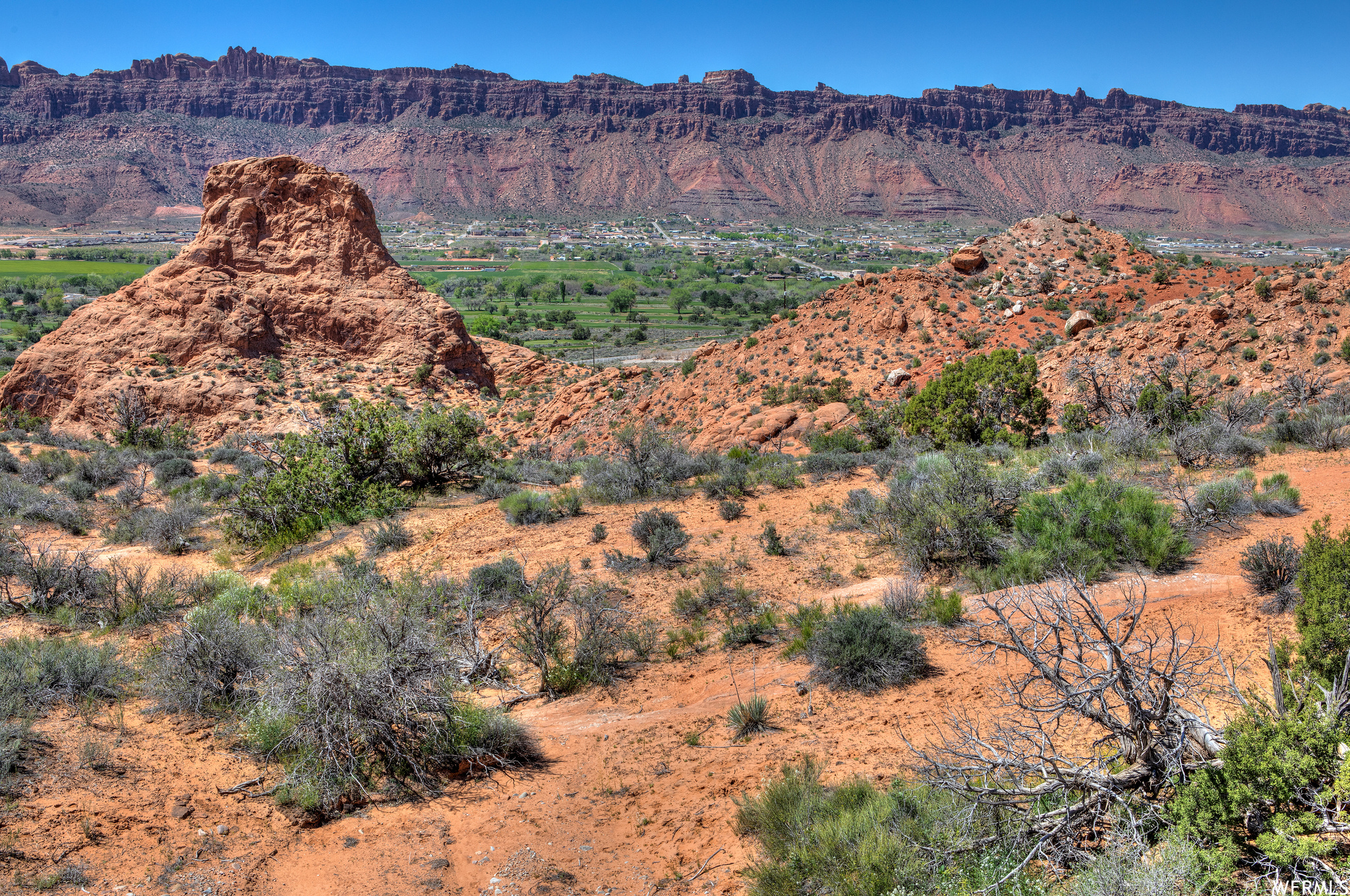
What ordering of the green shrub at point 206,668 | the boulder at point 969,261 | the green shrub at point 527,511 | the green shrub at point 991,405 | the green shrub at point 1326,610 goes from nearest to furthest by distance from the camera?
1. the green shrub at point 1326,610
2. the green shrub at point 206,668
3. the green shrub at point 527,511
4. the green shrub at point 991,405
5. the boulder at point 969,261

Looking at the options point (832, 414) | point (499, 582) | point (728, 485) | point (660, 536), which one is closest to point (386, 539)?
point (499, 582)

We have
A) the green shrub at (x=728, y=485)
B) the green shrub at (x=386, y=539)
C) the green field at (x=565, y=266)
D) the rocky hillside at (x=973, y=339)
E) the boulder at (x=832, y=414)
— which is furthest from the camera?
the green field at (x=565, y=266)

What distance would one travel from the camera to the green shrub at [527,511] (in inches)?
469

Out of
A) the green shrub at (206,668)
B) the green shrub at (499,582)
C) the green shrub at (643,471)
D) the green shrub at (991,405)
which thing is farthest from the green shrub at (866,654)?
the green shrub at (991,405)

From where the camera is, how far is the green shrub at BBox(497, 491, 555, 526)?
1191 centimetres

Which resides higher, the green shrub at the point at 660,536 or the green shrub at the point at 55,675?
the green shrub at the point at 660,536

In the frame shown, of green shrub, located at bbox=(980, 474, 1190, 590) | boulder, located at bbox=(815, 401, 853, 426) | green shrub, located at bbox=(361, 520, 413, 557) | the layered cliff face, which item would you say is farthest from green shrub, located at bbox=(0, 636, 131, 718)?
the layered cliff face

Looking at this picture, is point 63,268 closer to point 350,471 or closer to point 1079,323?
point 350,471

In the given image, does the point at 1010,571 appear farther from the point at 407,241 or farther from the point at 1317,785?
the point at 407,241

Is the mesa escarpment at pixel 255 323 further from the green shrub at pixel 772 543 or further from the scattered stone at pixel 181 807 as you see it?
the scattered stone at pixel 181 807

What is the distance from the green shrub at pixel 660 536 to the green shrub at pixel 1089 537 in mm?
3889

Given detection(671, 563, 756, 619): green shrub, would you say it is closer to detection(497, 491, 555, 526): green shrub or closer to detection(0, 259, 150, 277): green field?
detection(497, 491, 555, 526): green shrub

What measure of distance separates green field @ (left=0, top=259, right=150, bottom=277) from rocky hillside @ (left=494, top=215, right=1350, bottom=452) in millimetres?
74858
